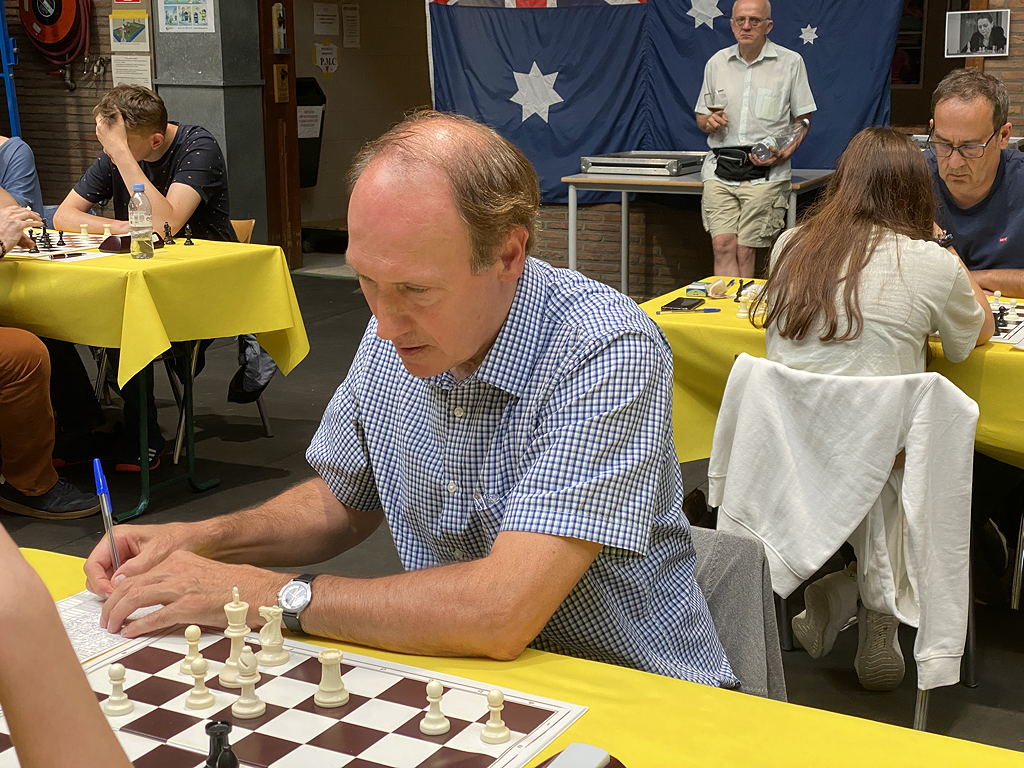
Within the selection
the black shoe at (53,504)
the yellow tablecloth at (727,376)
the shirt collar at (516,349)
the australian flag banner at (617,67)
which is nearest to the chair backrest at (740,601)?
the shirt collar at (516,349)

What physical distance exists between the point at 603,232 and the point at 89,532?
187 inches

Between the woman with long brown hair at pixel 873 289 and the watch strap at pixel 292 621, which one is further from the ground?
the woman with long brown hair at pixel 873 289

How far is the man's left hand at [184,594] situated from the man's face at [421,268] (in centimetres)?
33

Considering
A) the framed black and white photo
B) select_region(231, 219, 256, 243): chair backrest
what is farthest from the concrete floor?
the framed black and white photo

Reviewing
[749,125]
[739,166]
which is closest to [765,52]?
[749,125]

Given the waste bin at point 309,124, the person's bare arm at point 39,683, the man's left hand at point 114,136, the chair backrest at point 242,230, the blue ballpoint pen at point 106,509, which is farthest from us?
the waste bin at point 309,124

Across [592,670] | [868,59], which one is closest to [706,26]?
[868,59]

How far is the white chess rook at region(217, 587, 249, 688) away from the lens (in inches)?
49.9

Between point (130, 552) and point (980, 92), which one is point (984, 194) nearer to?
point (980, 92)

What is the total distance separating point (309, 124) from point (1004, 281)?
7.51 metres

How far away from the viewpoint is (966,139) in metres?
3.61

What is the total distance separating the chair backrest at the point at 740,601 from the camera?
1.73 meters

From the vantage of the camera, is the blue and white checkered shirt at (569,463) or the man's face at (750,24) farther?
the man's face at (750,24)

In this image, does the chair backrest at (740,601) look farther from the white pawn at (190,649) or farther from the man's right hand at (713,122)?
the man's right hand at (713,122)
